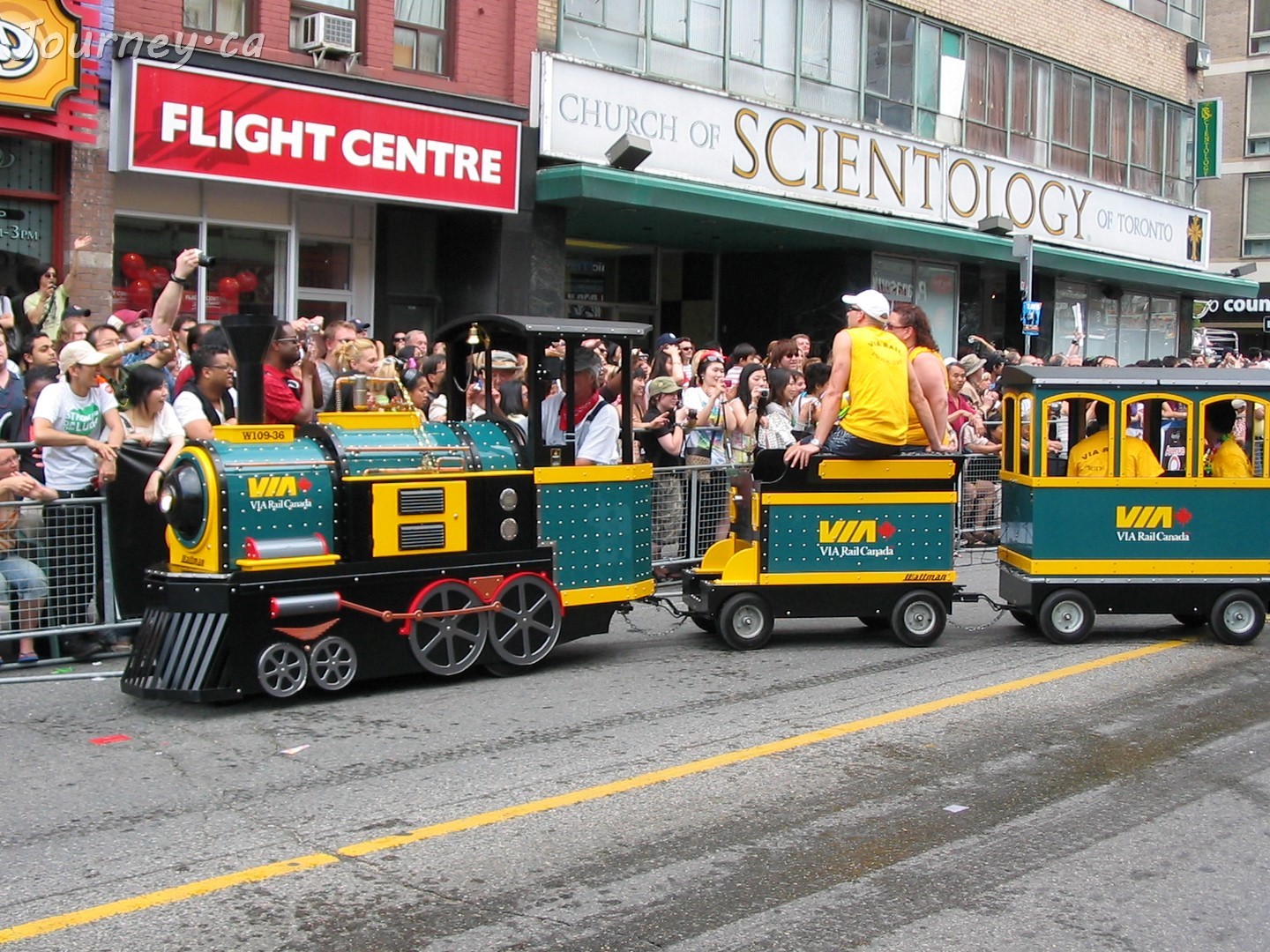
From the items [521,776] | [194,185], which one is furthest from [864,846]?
[194,185]

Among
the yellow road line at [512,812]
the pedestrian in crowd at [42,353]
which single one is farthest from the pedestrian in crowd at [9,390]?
the yellow road line at [512,812]

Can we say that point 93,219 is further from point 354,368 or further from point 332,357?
point 354,368

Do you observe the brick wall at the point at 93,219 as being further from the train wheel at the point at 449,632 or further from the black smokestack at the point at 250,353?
the train wheel at the point at 449,632

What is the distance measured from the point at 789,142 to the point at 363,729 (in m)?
15.1

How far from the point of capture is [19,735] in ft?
23.5

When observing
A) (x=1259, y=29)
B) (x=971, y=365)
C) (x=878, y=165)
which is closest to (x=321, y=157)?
(x=971, y=365)

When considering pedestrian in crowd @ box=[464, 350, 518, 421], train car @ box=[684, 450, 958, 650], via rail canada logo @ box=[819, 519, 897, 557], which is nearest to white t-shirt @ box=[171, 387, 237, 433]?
pedestrian in crowd @ box=[464, 350, 518, 421]

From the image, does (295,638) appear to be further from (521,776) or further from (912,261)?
(912,261)

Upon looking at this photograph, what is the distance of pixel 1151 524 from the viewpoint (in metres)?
9.91

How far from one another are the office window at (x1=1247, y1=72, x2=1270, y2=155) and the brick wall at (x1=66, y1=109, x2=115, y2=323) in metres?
39.4

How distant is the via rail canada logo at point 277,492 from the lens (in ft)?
25.4

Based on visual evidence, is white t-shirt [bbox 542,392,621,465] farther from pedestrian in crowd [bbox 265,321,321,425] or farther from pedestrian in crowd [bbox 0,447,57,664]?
pedestrian in crowd [bbox 0,447,57,664]

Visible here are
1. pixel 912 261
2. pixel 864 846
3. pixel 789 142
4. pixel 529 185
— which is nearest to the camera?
pixel 864 846

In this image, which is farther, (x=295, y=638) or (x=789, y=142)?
(x=789, y=142)
